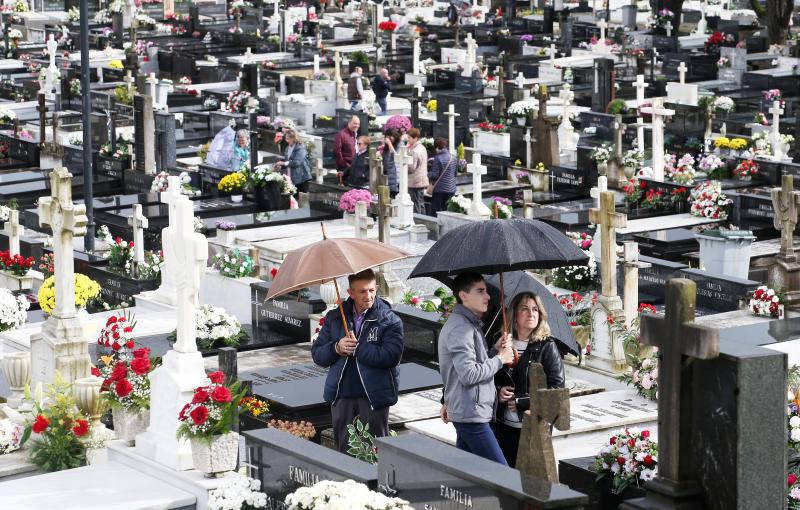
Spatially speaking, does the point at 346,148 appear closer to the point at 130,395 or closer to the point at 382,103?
the point at 382,103

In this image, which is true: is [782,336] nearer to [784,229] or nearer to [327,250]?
[784,229]

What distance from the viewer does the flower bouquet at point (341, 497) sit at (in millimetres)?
9539

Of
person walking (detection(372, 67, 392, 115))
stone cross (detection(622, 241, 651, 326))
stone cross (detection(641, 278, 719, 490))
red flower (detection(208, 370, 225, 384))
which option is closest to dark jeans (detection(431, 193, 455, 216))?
stone cross (detection(622, 241, 651, 326))

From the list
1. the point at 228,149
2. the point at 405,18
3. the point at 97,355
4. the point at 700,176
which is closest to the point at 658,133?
the point at 700,176

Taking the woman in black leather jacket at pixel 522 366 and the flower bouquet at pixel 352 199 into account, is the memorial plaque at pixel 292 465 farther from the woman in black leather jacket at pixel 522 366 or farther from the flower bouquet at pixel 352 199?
the flower bouquet at pixel 352 199

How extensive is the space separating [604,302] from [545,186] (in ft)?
38.1

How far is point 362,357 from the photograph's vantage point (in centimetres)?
1169

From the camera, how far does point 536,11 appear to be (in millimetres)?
54938

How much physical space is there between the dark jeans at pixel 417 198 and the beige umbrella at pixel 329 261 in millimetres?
12133

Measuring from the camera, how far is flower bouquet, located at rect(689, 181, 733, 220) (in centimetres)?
2369

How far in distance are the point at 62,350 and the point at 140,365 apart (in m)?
1.69

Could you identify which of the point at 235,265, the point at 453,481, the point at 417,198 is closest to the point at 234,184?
the point at 417,198

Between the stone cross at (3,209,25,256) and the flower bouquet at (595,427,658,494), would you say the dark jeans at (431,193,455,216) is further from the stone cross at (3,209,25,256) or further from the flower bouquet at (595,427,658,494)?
the flower bouquet at (595,427,658,494)

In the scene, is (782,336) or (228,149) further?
(228,149)
